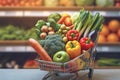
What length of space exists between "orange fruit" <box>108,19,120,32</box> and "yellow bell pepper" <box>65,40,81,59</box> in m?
2.17

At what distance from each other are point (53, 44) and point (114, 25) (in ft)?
7.26

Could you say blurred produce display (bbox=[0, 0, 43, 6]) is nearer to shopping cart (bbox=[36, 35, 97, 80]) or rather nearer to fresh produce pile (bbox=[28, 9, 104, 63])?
fresh produce pile (bbox=[28, 9, 104, 63])

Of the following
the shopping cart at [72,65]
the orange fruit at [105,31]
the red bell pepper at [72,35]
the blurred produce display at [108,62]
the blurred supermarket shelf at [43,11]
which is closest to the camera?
the shopping cart at [72,65]

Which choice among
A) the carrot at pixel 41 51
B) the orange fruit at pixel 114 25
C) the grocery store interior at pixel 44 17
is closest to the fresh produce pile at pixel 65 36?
the carrot at pixel 41 51

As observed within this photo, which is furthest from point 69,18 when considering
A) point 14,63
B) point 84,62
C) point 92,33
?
point 14,63

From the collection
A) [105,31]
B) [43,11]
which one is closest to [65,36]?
[43,11]

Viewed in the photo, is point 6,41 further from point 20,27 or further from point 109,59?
point 109,59

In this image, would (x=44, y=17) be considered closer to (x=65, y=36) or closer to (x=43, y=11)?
(x=43, y=11)

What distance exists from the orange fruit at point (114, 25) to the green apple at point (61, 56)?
224 centimetres

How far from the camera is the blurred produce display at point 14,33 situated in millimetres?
3494

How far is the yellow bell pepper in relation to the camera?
1395 millimetres

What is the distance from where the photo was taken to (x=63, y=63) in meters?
1.34

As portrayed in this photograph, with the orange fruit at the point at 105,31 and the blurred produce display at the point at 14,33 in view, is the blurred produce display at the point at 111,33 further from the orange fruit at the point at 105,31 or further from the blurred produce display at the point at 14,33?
the blurred produce display at the point at 14,33

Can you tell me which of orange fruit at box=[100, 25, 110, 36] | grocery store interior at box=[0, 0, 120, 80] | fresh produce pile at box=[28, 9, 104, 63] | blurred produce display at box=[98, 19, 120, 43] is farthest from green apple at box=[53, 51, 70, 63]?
orange fruit at box=[100, 25, 110, 36]
